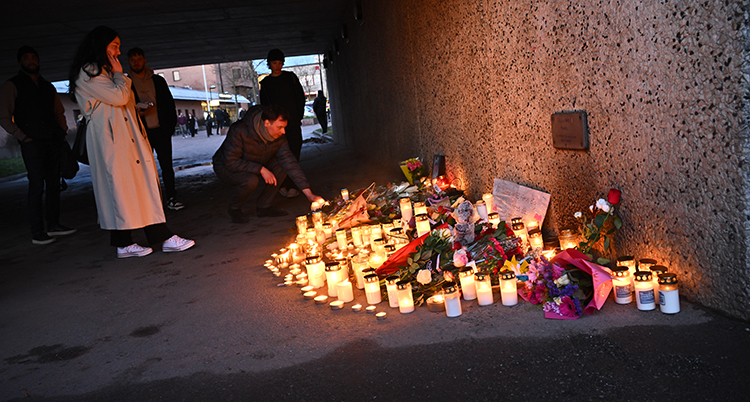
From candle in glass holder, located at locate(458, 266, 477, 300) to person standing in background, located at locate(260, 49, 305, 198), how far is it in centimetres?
454

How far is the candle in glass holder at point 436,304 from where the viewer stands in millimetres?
2797

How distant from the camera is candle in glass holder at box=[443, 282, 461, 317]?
2656 millimetres

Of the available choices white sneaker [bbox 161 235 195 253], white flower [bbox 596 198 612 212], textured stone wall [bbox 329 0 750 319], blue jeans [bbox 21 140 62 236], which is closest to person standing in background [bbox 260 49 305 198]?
white sneaker [bbox 161 235 195 253]

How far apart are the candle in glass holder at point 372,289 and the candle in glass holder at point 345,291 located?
0.44 ft

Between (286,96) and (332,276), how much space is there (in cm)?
451

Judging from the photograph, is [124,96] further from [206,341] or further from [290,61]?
[290,61]

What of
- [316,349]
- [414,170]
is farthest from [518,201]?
[414,170]

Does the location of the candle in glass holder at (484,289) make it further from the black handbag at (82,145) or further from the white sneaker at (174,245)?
the black handbag at (82,145)

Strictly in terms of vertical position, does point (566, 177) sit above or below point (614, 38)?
below

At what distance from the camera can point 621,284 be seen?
2.52 metres

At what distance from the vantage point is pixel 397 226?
13.6 feet

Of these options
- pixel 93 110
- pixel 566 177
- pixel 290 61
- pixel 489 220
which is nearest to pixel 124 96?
pixel 93 110

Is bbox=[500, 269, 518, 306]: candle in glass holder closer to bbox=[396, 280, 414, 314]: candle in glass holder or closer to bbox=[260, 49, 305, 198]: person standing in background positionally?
bbox=[396, 280, 414, 314]: candle in glass holder

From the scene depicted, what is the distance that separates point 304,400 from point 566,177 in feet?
6.74
